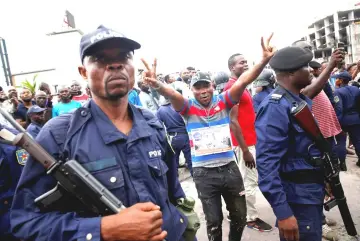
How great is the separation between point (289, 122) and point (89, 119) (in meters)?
1.50

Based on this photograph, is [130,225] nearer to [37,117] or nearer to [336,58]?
[336,58]

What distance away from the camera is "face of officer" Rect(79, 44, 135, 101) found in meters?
1.49

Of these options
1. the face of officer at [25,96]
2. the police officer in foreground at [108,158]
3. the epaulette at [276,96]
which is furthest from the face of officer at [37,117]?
the face of officer at [25,96]

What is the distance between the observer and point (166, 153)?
1.75m

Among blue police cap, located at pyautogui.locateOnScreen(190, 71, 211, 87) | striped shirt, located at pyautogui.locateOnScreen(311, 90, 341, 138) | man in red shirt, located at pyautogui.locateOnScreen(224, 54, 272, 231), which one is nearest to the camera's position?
blue police cap, located at pyautogui.locateOnScreen(190, 71, 211, 87)

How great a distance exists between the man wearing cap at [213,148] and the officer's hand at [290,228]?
0.94 meters

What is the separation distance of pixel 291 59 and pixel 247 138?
6.50ft

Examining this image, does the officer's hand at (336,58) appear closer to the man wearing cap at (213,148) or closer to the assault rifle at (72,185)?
the man wearing cap at (213,148)

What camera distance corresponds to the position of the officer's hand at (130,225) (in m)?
1.21

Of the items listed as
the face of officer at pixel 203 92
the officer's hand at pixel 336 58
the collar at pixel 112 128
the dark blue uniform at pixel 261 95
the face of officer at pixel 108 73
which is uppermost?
the face of officer at pixel 108 73

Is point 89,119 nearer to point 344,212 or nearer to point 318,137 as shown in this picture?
point 318,137

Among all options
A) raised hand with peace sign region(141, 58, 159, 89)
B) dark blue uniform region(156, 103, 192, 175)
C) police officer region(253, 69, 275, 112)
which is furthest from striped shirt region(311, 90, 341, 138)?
dark blue uniform region(156, 103, 192, 175)

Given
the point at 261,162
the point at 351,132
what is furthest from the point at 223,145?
the point at 351,132

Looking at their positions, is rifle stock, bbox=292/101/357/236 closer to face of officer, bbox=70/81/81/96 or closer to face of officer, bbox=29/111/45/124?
face of officer, bbox=29/111/45/124
